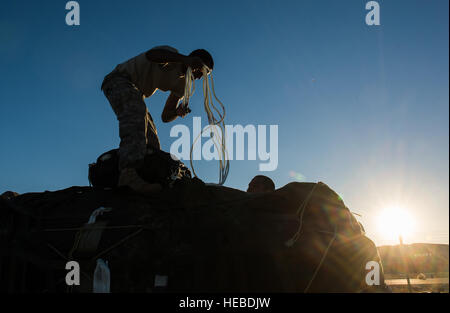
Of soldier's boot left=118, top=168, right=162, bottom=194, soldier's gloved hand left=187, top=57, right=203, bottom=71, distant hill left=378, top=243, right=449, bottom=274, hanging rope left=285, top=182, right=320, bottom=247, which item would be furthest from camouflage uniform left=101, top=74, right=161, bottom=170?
distant hill left=378, top=243, right=449, bottom=274

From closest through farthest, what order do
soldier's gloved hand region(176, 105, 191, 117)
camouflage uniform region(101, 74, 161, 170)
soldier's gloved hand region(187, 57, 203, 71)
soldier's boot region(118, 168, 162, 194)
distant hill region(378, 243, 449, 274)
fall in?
soldier's boot region(118, 168, 162, 194), camouflage uniform region(101, 74, 161, 170), soldier's gloved hand region(187, 57, 203, 71), soldier's gloved hand region(176, 105, 191, 117), distant hill region(378, 243, 449, 274)

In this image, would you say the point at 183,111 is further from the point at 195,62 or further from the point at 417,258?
the point at 417,258

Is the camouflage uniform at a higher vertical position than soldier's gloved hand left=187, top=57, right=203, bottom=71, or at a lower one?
lower

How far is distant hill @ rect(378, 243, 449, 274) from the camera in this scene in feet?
226

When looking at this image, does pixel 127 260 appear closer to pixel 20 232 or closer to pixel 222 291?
pixel 222 291

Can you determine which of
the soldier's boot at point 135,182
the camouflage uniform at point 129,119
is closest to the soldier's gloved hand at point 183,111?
the camouflage uniform at point 129,119

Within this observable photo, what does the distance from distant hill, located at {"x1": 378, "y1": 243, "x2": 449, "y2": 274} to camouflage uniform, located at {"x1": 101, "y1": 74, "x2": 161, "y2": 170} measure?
241 ft

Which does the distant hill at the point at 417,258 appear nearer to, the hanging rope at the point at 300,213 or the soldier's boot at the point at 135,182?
the hanging rope at the point at 300,213

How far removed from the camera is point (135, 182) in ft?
13.0

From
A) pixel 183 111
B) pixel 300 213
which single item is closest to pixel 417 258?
pixel 183 111

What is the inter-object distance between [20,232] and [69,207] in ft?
1.72

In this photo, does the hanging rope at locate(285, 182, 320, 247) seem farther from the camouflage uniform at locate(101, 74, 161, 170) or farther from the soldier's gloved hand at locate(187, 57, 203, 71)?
the soldier's gloved hand at locate(187, 57, 203, 71)
